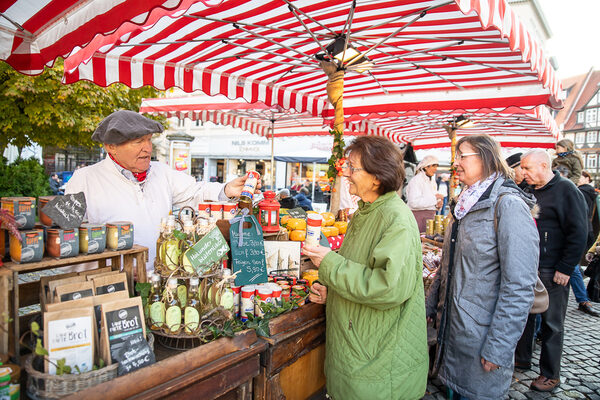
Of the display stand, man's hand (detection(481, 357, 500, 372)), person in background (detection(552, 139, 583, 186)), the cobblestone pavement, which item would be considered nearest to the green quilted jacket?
the display stand

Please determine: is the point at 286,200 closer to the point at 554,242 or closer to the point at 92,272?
the point at 554,242

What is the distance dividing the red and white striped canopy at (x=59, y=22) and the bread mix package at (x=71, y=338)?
1279 mm

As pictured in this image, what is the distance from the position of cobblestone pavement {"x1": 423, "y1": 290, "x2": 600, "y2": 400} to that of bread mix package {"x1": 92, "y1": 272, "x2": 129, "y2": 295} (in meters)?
2.69

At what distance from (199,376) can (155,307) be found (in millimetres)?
406

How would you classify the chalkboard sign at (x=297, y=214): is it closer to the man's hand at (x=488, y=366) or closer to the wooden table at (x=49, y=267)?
the wooden table at (x=49, y=267)

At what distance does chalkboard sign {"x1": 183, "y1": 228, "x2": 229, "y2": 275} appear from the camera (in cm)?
169

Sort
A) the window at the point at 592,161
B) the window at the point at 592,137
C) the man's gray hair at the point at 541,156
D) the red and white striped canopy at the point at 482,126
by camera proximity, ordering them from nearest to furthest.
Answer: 1. the man's gray hair at the point at 541,156
2. the red and white striped canopy at the point at 482,126
3. the window at the point at 592,161
4. the window at the point at 592,137

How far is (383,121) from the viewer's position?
24.9ft

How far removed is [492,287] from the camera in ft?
6.45

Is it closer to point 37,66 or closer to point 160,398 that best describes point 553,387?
point 160,398

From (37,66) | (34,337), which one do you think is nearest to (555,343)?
(34,337)

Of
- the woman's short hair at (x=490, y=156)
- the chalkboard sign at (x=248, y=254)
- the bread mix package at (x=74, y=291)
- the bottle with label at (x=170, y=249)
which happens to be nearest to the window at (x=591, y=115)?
Answer: the woman's short hair at (x=490, y=156)

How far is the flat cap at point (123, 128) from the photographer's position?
2.09 m

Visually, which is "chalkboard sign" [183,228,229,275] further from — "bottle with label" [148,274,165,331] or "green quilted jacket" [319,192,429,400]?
"green quilted jacket" [319,192,429,400]
